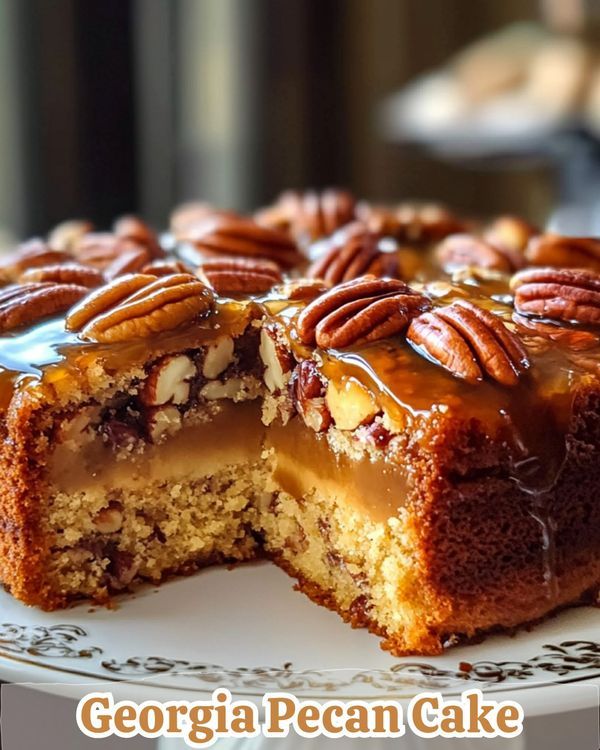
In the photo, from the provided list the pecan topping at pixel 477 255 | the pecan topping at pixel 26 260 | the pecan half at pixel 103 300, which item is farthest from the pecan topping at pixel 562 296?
the pecan topping at pixel 26 260

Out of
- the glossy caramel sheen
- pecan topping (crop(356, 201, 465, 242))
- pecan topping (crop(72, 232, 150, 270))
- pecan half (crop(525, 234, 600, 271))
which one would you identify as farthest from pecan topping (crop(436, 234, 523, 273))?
pecan topping (crop(72, 232, 150, 270))

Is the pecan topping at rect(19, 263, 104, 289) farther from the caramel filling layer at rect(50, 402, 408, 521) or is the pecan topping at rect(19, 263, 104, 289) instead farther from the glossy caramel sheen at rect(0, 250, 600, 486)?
the caramel filling layer at rect(50, 402, 408, 521)

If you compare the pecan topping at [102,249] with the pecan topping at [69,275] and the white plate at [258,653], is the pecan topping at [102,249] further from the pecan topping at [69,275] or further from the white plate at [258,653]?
the white plate at [258,653]

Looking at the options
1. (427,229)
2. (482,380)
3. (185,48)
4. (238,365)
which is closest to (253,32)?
(185,48)

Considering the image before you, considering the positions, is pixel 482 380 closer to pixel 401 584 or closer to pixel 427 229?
pixel 401 584

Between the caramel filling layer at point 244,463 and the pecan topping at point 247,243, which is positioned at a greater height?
the pecan topping at point 247,243

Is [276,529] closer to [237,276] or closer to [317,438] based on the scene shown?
[317,438]

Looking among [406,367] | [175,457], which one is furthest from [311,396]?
[175,457]
